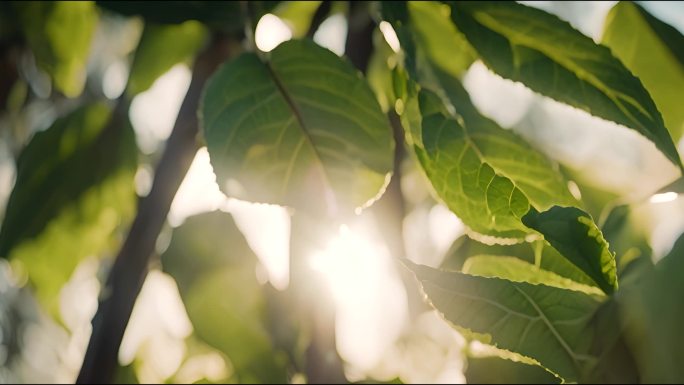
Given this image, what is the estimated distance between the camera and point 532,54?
0.29 meters

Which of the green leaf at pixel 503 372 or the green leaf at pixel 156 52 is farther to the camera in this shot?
the green leaf at pixel 156 52

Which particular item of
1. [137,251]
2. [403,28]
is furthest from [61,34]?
[403,28]

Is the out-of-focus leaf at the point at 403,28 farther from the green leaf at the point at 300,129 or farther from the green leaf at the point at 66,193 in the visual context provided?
the green leaf at the point at 66,193

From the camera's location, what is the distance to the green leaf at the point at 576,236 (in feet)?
0.70

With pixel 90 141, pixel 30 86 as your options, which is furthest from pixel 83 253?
pixel 30 86

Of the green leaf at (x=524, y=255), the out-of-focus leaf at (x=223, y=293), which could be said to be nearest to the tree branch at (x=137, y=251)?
the out-of-focus leaf at (x=223, y=293)

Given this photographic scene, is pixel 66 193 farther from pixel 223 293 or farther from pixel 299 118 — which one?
pixel 299 118

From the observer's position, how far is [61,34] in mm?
482

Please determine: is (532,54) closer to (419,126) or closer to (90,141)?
A: (419,126)

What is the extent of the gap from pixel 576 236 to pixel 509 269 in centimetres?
12

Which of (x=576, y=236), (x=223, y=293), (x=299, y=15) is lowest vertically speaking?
(x=223, y=293)

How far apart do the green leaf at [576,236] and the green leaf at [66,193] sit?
0.33m

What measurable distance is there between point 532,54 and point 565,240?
0.33 feet

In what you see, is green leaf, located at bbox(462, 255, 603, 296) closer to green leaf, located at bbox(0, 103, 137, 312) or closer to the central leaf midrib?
the central leaf midrib
